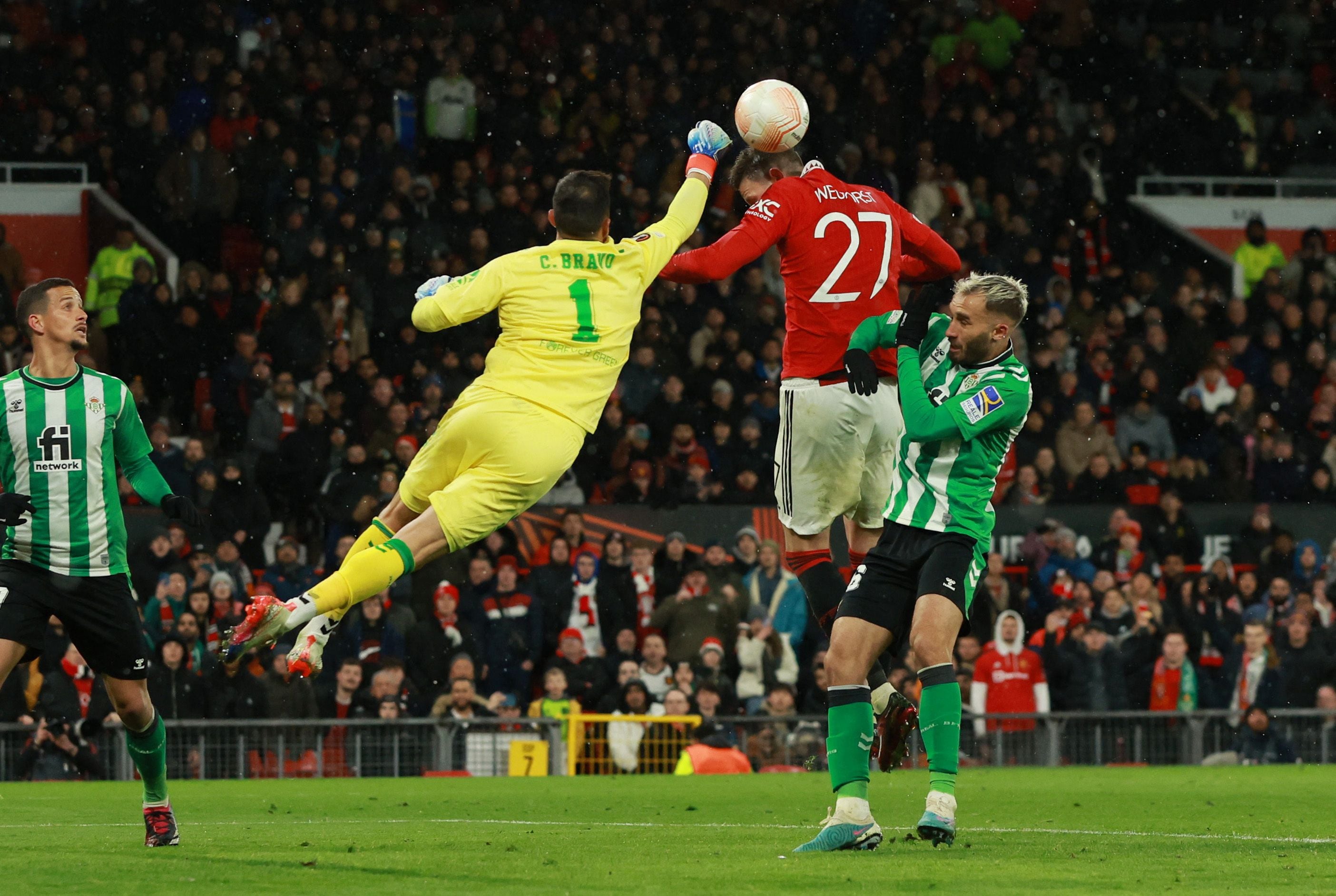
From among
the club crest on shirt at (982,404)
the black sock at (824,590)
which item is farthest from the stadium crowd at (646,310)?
the club crest on shirt at (982,404)

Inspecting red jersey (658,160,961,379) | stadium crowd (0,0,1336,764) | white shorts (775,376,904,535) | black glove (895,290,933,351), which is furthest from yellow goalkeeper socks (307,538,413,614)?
stadium crowd (0,0,1336,764)

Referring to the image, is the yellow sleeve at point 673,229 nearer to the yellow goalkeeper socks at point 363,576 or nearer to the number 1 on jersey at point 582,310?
the number 1 on jersey at point 582,310

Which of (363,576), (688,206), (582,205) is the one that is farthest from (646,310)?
(363,576)

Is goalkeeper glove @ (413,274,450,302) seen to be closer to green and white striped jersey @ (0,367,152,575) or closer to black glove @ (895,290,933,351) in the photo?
green and white striped jersey @ (0,367,152,575)

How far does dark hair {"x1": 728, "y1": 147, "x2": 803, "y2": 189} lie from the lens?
925 cm

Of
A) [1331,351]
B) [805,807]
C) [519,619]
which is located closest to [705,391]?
[519,619]

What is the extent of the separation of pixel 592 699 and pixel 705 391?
4529 mm

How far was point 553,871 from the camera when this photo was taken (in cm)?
676

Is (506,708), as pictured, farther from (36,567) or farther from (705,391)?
(36,567)

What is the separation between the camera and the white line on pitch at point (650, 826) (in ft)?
27.3

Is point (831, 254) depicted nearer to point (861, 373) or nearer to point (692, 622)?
point (861, 373)

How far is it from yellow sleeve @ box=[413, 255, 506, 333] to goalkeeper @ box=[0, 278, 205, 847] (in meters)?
1.22

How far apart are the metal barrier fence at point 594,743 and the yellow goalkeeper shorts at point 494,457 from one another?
225 inches

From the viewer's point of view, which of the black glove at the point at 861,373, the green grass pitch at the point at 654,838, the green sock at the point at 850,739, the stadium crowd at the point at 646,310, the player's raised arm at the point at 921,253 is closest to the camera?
the green grass pitch at the point at 654,838
